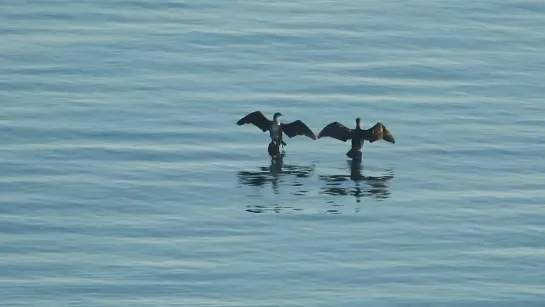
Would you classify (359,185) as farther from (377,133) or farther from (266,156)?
(266,156)

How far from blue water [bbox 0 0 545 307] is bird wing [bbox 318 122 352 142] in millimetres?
581

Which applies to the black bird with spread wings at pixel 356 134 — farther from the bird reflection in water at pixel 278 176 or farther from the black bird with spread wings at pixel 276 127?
the bird reflection in water at pixel 278 176

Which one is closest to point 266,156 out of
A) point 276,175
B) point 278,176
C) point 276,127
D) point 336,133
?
point 276,127

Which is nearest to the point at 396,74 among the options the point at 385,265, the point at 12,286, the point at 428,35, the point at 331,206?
the point at 428,35

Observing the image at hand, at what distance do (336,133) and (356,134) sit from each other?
475 mm

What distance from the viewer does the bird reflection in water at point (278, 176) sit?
124ft

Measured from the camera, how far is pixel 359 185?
3794 centimetres

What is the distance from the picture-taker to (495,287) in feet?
103

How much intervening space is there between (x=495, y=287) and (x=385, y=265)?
2213 millimetres

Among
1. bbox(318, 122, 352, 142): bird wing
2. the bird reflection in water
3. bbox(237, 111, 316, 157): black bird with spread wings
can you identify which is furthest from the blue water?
bbox(318, 122, 352, 142): bird wing

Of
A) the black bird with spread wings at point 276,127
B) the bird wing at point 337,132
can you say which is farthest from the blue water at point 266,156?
the bird wing at point 337,132

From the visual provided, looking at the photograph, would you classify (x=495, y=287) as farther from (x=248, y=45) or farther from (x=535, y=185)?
(x=248, y=45)

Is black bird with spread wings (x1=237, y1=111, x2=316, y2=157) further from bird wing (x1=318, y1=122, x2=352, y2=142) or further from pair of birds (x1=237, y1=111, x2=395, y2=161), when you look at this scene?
bird wing (x1=318, y1=122, x2=352, y2=142)

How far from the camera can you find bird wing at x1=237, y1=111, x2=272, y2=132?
40725 mm
